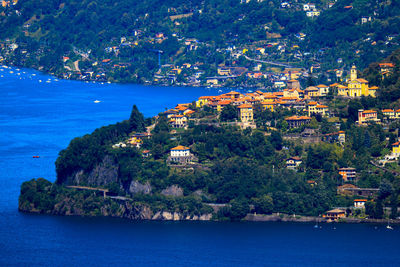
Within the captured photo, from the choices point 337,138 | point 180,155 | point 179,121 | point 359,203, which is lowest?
point 359,203

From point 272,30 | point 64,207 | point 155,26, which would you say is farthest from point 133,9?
point 64,207

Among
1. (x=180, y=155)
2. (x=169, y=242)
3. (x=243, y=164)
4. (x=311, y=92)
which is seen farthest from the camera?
(x=311, y=92)

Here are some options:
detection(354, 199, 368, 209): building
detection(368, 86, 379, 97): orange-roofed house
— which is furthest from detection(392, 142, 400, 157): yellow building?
detection(368, 86, 379, 97): orange-roofed house

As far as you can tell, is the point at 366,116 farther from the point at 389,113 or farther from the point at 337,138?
the point at 337,138

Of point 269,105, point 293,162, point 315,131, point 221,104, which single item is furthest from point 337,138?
point 221,104

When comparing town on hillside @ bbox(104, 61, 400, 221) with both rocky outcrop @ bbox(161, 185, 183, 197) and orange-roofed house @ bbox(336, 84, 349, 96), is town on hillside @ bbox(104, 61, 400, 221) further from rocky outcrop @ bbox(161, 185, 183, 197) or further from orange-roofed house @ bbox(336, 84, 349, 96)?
rocky outcrop @ bbox(161, 185, 183, 197)

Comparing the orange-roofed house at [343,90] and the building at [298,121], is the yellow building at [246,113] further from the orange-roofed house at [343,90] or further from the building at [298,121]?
the orange-roofed house at [343,90]

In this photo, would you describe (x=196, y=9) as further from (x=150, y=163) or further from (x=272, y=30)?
(x=150, y=163)
